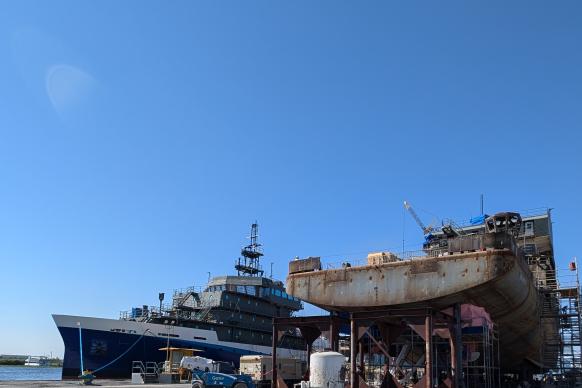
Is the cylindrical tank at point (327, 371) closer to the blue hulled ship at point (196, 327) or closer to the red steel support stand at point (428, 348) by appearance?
the red steel support stand at point (428, 348)

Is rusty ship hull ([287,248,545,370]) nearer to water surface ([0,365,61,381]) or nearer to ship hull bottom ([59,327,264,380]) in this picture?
ship hull bottom ([59,327,264,380])

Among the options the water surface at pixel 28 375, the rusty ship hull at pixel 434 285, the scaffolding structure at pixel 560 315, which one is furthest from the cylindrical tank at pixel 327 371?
Answer: the water surface at pixel 28 375

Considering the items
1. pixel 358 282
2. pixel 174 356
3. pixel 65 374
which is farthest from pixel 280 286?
pixel 358 282

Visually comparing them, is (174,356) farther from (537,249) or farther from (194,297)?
(537,249)

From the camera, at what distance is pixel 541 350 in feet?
150

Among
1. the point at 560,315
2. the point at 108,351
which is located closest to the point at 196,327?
the point at 108,351

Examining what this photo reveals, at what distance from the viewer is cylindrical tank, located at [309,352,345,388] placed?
71.5ft

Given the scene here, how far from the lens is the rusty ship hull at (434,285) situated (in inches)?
1037

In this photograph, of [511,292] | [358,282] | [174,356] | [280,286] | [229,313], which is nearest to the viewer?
[511,292]

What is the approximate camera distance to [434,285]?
90.6ft

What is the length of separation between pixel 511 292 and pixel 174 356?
1280 inches

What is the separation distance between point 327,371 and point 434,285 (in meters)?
8.69

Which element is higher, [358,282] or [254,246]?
[254,246]

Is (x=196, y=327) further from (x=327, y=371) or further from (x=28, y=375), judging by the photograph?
(x=28, y=375)
